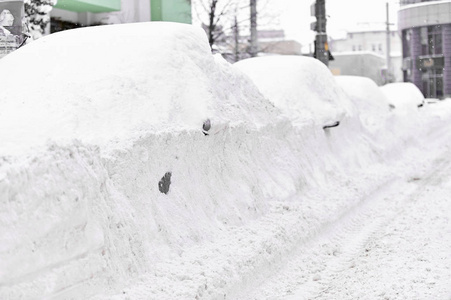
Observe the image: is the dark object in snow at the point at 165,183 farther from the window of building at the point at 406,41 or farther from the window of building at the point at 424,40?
the window of building at the point at 406,41

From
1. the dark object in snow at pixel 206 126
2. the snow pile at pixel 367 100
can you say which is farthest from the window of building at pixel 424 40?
the dark object in snow at pixel 206 126

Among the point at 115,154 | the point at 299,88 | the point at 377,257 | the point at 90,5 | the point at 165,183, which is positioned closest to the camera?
the point at 115,154

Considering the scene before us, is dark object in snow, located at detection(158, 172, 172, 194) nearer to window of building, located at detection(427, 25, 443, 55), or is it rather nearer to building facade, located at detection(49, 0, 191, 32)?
building facade, located at detection(49, 0, 191, 32)

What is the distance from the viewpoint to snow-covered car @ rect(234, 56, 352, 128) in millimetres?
10398

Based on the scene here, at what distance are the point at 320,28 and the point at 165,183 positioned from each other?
10.5 m

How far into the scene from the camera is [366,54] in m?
46.5

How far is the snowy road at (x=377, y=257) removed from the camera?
5.23 metres

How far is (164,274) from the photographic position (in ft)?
16.0

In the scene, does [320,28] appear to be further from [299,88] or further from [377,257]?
[377,257]

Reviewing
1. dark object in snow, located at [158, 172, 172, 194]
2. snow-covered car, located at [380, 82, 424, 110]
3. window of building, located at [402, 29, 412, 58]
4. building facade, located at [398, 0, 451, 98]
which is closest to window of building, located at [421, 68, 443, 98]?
building facade, located at [398, 0, 451, 98]

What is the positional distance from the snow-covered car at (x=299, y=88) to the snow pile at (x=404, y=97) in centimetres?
521

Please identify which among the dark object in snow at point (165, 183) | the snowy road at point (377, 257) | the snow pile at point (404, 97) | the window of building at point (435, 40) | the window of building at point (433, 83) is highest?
the window of building at point (435, 40)

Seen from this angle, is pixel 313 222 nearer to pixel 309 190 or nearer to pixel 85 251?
pixel 309 190

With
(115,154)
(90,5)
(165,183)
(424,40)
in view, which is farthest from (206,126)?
(424,40)
